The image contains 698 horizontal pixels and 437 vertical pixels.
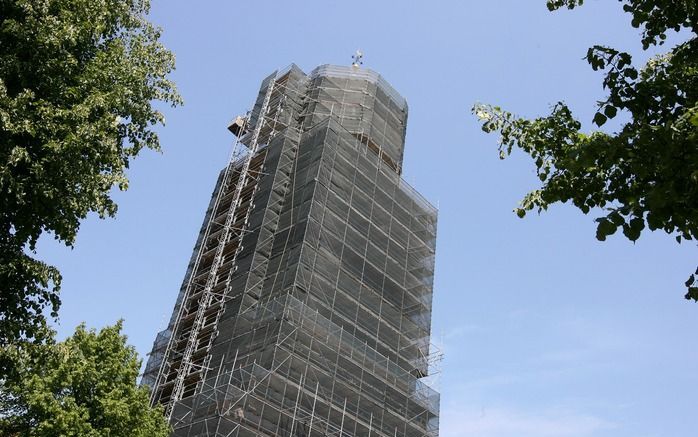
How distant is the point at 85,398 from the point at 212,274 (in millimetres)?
12037

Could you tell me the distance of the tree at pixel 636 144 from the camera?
682cm

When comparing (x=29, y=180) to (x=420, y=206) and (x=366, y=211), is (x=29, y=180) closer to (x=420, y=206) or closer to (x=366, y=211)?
(x=366, y=211)

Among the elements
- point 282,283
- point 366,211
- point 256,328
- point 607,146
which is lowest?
point 607,146

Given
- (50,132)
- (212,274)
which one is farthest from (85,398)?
(212,274)

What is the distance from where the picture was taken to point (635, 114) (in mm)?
9312

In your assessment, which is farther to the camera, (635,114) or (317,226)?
(317,226)

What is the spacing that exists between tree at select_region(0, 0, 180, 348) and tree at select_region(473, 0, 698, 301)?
248 inches

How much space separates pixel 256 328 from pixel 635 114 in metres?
18.2

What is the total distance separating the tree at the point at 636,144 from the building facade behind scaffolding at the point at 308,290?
48.1 feet

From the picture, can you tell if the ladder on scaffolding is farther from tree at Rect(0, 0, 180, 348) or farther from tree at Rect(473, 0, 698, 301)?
tree at Rect(473, 0, 698, 301)

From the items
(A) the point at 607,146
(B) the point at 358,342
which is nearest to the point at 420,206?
(B) the point at 358,342

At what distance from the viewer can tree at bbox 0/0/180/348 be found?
10703 mm

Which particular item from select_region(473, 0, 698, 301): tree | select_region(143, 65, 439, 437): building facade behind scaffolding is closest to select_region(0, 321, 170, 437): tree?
select_region(143, 65, 439, 437): building facade behind scaffolding

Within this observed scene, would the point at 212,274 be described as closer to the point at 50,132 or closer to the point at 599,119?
the point at 50,132
